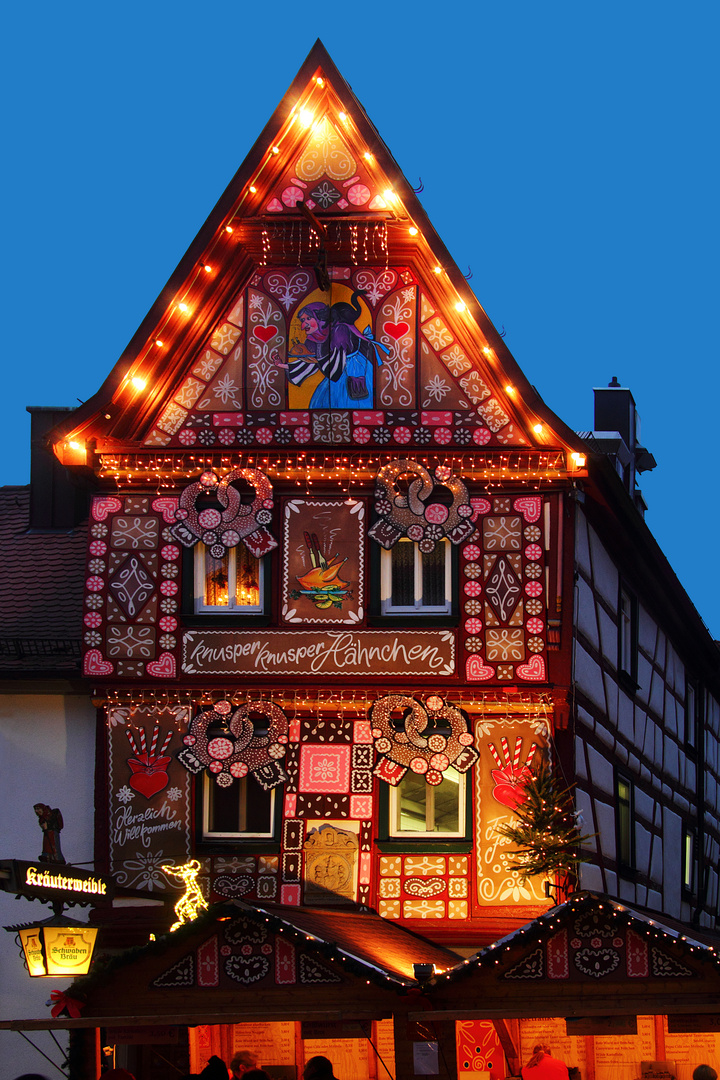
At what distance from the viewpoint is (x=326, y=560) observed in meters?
18.6

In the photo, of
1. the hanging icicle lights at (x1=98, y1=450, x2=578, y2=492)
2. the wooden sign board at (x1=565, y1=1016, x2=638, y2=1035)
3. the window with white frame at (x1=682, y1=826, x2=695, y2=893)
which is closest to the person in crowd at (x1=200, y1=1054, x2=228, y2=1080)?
the wooden sign board at (x1=565, y1=1016, x2=638, y2=1035)

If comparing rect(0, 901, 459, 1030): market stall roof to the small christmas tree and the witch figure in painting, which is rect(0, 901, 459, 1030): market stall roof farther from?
the witch figure in painting

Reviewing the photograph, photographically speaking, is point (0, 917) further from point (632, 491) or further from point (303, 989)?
point (632, 491)

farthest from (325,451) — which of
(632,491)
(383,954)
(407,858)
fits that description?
(632,491)

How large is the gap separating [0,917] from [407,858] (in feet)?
16.0

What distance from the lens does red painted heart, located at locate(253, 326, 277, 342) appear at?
19.2 metres

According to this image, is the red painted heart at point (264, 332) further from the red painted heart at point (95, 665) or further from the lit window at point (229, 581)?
the red painted heart at point (95, 665)

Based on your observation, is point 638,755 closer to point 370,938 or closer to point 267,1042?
point 370,938

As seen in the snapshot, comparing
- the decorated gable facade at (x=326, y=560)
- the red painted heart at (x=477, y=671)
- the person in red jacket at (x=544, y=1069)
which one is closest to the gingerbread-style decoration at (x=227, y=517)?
the decorated gable facade at (x=326, y=560)

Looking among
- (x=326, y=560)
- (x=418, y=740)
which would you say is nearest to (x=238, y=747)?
(x=418, y=740)

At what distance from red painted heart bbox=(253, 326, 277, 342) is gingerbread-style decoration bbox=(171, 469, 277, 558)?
1746 mm

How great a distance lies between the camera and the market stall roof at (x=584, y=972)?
43.6ft

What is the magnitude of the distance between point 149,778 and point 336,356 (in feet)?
17.6

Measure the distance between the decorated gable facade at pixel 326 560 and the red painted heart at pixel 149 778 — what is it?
0.04 metres
